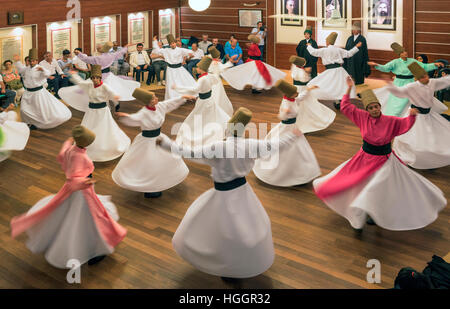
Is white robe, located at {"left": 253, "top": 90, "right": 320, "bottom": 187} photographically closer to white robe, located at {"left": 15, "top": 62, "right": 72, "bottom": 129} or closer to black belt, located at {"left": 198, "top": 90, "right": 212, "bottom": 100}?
black belt, located at {"left": 198, "top": 90, "right": 212, "bottom": 100}

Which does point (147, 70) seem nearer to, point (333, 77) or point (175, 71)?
point (175, 71)

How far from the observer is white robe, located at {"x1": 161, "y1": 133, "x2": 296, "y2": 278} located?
4.04m

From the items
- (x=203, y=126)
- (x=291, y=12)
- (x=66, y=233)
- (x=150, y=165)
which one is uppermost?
(x=291, y=12)

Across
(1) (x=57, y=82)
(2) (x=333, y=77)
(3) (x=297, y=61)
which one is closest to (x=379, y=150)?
(3) (x=297, y=61)

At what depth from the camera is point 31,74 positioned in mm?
8234

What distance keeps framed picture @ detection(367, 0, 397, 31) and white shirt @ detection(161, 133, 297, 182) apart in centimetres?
854

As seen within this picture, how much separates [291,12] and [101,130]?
7536mm

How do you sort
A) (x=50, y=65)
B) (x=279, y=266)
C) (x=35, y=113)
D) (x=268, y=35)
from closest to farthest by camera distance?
(x=279, y=266) < (x=35, y=113) < (x=50, y=65) < (x=268, y=35)

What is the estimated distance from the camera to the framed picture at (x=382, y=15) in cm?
1157

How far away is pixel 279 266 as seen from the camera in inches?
178

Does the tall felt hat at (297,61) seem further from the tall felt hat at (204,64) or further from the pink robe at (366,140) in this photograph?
the pink robe at (366,140)
